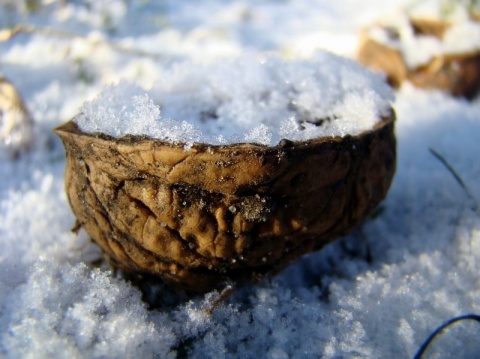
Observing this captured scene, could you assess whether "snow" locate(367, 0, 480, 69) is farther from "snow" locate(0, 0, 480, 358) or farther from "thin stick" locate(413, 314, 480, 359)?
"thin stick" locate(413, 314, 480, 359)

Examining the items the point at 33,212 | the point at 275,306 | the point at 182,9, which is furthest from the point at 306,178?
the point at 182,9

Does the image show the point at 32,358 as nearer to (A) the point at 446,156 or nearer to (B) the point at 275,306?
(B) the point at 275,306

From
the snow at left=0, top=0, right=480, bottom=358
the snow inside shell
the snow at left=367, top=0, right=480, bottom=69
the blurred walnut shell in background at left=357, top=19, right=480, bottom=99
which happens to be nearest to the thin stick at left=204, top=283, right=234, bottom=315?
the snow at left=0, top=0, right=480, bottom=358

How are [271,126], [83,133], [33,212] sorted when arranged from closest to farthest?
1. [83,133]
2. [271,126]
3. [33,212]

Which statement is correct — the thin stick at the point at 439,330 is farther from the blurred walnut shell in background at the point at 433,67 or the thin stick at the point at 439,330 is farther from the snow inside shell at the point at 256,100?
the blurred walnut shell in background at the point at 433,67

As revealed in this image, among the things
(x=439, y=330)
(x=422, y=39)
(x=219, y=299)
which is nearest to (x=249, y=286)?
(x=219, y=299)

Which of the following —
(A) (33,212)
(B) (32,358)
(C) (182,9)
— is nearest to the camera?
(B) (32,358)

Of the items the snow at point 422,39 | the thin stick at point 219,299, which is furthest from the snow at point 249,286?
the snow at point 422,39
